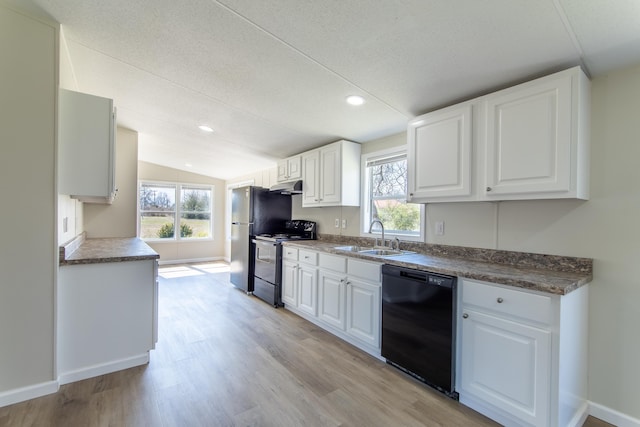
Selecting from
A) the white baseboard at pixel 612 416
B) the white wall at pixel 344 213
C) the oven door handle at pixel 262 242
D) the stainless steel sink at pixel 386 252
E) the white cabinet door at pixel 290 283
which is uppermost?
the white wall at pixel 344 213

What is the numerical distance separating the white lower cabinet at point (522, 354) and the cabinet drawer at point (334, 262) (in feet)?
3.78

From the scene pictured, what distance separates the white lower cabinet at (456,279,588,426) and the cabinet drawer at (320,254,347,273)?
3.78 ft

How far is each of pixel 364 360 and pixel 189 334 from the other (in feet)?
5.84

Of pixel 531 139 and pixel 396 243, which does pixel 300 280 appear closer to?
pixel 396 243

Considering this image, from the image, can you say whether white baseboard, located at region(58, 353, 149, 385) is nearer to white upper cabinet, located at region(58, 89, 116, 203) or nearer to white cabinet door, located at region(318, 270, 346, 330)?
white upper cabinet, located at region(58, 89, 116, 203)

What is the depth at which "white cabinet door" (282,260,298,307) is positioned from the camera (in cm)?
347

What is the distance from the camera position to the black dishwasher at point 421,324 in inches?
73.1

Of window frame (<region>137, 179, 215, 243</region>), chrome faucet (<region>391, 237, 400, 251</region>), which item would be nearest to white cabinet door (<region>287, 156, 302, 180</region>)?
chrome faucet (<region>391, 237, 400, 251</region>)

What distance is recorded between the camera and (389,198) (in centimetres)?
320

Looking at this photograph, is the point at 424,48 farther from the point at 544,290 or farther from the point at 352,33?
the point at 544,290

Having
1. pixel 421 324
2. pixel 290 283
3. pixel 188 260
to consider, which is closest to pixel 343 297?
pixel 421 324

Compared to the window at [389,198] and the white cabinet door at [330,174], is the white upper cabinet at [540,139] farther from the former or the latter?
the white cabinet door at [330,174]

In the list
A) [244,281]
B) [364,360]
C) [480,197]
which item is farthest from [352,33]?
[244,281]

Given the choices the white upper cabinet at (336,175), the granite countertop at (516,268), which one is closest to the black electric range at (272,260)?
the white upper cabinet at (336,175)
